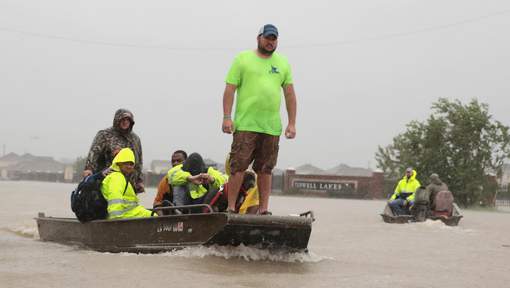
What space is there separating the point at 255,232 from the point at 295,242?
488 millimetres

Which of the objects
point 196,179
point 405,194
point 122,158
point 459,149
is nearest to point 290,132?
point 196,179

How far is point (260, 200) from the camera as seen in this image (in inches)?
309

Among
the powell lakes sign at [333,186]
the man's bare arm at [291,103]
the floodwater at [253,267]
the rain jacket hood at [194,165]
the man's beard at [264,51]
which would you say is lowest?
the floodwater at [253,267]

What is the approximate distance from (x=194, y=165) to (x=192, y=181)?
0.22 meters

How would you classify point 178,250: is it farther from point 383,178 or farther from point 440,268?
point 383,178

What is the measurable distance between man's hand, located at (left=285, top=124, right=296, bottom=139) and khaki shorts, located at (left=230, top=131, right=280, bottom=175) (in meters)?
0.11

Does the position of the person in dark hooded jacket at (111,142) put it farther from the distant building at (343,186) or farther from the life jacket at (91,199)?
the distant building at (343,186)

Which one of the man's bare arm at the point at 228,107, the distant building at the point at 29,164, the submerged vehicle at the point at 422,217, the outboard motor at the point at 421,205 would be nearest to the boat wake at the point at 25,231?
the man's bare arm at the point at 228,107

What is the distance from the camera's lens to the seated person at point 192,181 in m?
8.69

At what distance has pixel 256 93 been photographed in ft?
24.4

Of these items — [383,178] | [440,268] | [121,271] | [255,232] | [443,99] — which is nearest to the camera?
[121,271]

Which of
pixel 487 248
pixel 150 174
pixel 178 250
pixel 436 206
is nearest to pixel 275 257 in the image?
pixel 178 250

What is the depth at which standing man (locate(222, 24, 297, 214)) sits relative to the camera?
24.3 feet

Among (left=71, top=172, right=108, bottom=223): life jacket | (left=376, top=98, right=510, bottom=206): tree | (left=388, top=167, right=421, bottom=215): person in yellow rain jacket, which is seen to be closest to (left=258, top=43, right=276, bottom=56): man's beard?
(left=71, top=172, right=108, bottom=223): life jacket
